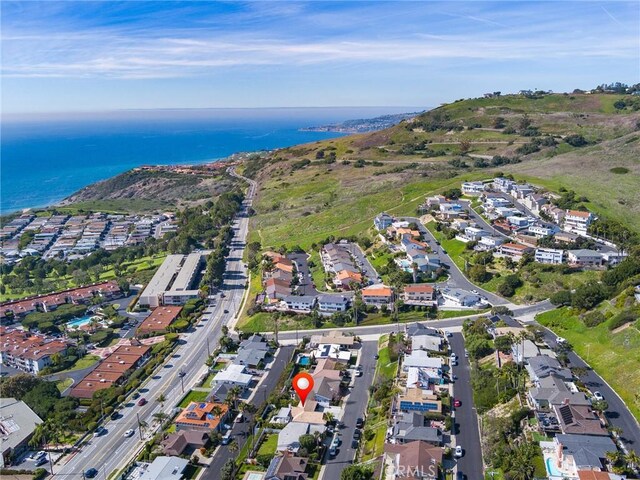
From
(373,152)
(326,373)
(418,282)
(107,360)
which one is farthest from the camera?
(373,152)

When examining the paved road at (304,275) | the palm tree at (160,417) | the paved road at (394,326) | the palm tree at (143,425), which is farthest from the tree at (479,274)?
the palm tree at (143,425)

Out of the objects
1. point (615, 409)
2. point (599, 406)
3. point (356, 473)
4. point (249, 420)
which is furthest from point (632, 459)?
point (249, 420)

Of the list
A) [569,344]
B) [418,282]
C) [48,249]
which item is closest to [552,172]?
[418,282]

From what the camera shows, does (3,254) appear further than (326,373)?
Yes

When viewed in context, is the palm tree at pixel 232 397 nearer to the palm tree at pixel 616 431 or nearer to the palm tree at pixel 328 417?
the palm tree at pixel 328 417

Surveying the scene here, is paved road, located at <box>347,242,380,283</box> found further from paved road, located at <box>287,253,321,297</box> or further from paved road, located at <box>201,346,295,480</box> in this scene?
paved road, located at <box>201,346,295,480</box>

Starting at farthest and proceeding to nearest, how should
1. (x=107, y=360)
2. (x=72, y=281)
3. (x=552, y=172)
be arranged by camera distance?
(x=552, y=172), (x=72, y=281), (x=107, y=360)

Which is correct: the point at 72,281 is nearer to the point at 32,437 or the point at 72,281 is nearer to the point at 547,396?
the point at 32,437
